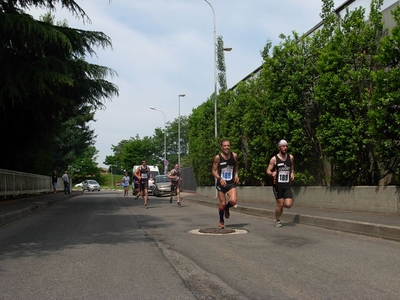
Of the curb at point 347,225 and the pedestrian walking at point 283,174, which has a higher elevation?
the pedestrian walking at point 283,174

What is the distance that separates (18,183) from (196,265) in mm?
18456

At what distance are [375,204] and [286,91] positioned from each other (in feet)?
16.0

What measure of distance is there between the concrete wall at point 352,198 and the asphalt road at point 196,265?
2383 mm

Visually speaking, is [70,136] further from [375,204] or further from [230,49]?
[375,204]

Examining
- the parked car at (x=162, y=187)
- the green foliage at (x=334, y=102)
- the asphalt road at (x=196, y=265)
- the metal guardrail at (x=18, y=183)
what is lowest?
the asphalt road at (x=196, y=265)

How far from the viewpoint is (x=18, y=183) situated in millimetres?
22344

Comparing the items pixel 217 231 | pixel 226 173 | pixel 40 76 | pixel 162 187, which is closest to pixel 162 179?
pixel 162 187

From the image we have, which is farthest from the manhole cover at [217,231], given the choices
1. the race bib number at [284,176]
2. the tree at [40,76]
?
the tree at [40,76]

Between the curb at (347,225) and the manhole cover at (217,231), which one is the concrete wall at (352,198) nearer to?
the curb at (347,225)

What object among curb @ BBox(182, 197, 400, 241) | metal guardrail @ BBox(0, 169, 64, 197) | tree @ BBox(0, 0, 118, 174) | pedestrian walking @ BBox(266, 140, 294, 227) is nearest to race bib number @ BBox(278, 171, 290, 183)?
pedestrian walking @ BBox(266, 140, 294, 227)

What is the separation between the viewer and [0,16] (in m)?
14.2

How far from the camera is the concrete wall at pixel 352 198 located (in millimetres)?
11125

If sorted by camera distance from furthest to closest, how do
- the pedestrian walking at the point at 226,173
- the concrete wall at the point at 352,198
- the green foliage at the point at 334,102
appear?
the concrete wall at the point at 352,198, the green foliage at the point at 334,102, the pedestrian walking at the point at 226,173

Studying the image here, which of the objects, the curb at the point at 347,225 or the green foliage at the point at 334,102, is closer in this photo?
the curb at the point at 347,225
